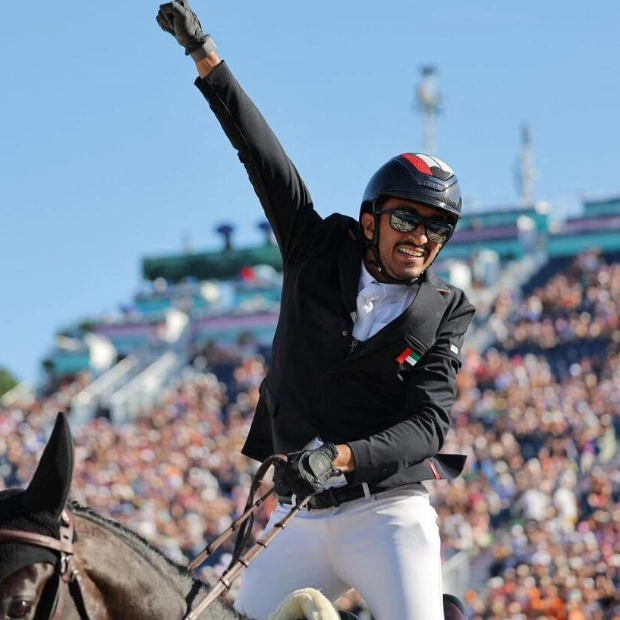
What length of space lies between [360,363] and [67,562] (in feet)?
5.48

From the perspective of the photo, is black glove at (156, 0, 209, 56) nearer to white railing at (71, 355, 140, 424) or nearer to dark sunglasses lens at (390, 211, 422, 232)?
dark sunglasses lens at (390, 211, 422, 232)

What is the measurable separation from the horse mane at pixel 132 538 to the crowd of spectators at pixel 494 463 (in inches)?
358

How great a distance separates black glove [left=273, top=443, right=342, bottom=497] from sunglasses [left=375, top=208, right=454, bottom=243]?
932 millimetres

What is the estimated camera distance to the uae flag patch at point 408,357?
4.68 meters

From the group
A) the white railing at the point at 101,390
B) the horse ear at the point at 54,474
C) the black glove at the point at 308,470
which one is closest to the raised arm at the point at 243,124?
the black glove at the point at 308,470

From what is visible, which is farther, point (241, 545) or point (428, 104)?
point (428, 104)

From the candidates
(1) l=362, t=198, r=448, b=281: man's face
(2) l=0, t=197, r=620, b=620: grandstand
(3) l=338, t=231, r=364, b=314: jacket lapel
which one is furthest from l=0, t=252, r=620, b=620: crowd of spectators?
(1) l=362, t=198, r=448, b=281: man's face

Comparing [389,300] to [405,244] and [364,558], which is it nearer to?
[405,244]

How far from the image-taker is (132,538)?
360 cm

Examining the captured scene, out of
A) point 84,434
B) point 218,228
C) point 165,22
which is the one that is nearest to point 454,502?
point 84,434

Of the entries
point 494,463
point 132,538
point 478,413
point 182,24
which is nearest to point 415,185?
point 182,24

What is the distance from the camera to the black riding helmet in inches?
184

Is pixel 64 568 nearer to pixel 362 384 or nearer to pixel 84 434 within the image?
pixel 362 384

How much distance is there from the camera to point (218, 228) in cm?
4728
